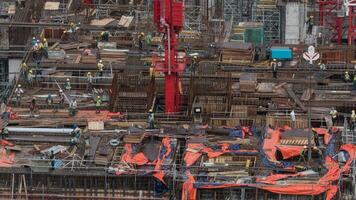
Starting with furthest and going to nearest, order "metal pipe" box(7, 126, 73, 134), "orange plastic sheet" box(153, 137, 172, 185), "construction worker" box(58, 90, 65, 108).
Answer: "construction worker" box(58, 90, 65, 108) → "metal pipe" box(7, 126, 73, 134) → "orange plastic sheet" box(153, 137, 172, 185)

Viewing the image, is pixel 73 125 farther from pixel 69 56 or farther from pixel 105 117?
pixel 69 56

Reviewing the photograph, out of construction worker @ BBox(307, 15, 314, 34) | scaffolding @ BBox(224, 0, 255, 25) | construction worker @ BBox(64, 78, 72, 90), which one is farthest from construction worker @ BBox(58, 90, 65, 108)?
construction worker @ BBox(307, 15, 314, 34)

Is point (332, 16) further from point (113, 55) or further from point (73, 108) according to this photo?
point (73, 108)

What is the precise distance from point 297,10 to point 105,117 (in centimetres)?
1629

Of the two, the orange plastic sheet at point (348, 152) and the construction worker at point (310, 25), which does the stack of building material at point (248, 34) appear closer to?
the construction worker at point (310, 25)

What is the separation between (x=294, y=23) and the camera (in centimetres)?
5416

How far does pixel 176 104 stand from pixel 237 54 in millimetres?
7290

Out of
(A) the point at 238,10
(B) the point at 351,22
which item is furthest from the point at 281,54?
(A) the point at 238,10

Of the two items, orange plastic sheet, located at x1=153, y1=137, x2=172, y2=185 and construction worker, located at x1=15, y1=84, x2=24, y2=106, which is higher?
construction worker, located at x1=15, y1=84, x2=24, y2=106

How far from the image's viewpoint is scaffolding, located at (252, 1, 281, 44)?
185 ft

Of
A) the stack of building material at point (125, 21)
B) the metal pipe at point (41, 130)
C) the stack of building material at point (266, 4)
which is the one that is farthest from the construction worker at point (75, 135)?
the stack of building material at point (266, 4)

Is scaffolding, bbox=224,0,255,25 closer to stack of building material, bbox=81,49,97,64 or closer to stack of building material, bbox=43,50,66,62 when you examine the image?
stack of building material, bbox=81,49,97,64

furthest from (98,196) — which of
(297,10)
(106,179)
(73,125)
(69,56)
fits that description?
(297,10)

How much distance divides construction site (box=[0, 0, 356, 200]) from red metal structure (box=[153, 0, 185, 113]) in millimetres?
52
